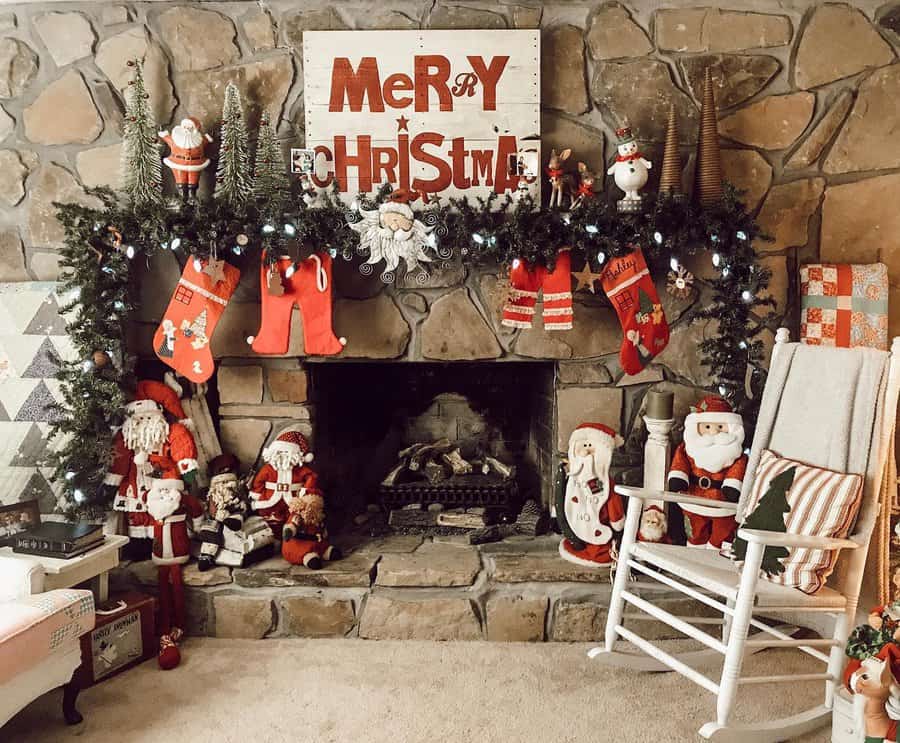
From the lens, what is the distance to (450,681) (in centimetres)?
223

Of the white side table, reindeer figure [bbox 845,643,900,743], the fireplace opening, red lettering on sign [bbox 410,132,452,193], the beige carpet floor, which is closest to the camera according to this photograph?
reindeer figure [bbox 845,643,900,743]

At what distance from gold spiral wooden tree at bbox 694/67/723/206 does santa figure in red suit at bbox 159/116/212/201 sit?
1.73 meters

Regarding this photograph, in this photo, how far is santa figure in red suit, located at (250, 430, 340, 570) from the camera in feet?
8.48

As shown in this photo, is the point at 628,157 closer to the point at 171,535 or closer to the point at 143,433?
the point at 143,433

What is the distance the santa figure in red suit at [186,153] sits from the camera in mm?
2492

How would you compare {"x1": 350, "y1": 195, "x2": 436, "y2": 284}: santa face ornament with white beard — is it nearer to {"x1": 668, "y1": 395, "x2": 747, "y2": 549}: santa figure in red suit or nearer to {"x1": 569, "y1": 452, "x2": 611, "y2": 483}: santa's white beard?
{"x1": 569, "y1": 452, "x2": 611, "y2": 483}: santa's white beard

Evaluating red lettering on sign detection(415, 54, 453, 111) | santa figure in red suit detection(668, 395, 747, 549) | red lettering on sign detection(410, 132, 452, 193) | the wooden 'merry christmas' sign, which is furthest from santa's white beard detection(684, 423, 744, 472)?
red lettering on sign detection(415, 54, 453, 111)

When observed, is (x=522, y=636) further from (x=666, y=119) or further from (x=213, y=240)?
(x=666, y=119)

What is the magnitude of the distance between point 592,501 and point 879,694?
1059mm

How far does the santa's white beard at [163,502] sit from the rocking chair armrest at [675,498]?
1.52m

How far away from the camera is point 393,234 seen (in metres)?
2.44

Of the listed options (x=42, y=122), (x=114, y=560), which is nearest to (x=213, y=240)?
(x=42, y=122)

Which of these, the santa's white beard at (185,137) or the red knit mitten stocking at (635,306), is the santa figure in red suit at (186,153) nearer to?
the santa's white beard at (185,137)

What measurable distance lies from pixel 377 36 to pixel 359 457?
5.62 ft
